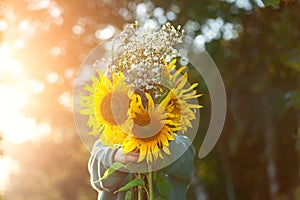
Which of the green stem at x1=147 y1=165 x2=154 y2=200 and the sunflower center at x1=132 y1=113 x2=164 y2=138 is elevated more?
the sunflower center at x1=132 y1=113 x2=164 y2=138

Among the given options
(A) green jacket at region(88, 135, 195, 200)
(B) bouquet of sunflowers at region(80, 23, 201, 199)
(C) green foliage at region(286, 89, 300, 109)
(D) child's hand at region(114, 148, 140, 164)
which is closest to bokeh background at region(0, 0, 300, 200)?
(C) green foliage at region(286, 89, 300, 109)

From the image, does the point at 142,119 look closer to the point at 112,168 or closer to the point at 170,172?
the point at 112,168

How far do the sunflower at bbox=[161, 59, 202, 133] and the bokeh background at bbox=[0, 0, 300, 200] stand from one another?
23.3ft

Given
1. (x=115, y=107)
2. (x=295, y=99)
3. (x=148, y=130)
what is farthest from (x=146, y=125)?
(x=295, y=99)

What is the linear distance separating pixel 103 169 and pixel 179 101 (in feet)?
2.15

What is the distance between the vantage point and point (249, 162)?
15.1 metres

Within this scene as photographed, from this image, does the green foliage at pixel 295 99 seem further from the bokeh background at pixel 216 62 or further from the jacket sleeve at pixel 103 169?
the jacket sleeve at pixel 103 169

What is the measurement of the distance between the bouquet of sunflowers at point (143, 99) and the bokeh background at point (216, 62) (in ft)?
23.3

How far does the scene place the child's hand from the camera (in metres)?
3.41

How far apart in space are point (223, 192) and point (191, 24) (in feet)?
19.4

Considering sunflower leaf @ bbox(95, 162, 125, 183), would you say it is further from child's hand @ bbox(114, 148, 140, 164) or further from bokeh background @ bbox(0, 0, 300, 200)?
bokeh background @ bbox(0, 0, 300, 200)

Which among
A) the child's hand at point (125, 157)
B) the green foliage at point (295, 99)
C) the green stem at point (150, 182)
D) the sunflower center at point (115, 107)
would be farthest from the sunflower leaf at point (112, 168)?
the green foliage at point (295, 99)

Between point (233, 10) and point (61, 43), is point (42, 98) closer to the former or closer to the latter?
point (61, 43)

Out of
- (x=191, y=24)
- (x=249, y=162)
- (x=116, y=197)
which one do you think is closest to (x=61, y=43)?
(x=191, y=24)
